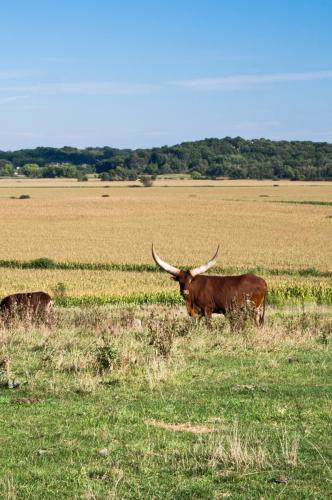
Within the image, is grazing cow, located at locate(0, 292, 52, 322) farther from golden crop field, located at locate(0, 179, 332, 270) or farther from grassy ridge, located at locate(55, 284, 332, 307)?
golden crop field, located at locate(0, 179, 332, 270)

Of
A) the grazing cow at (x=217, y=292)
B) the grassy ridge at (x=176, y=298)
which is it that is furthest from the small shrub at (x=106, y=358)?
the grassy ridge at (x=176, y=298)

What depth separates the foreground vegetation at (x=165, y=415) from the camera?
639 cm

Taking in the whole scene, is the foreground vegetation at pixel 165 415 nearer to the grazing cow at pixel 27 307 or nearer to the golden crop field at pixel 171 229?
the grazing cow at pixel 27 307

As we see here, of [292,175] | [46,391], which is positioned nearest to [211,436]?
[46,391]

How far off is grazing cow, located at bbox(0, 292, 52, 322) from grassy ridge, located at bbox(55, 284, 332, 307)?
6.87 metres

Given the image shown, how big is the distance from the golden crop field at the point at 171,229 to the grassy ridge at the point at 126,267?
1.17m

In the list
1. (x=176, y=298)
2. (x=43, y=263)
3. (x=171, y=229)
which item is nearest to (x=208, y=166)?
(x=171, y=229)

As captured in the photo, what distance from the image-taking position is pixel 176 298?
26047 millimetres

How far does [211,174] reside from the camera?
17575 centimetres

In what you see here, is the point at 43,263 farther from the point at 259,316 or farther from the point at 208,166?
the point at 208,166

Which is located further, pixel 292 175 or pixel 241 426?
pixel 292 175

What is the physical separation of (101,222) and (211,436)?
60528 mm

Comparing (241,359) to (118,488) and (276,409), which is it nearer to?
(276,409)

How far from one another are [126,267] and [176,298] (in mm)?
11128
